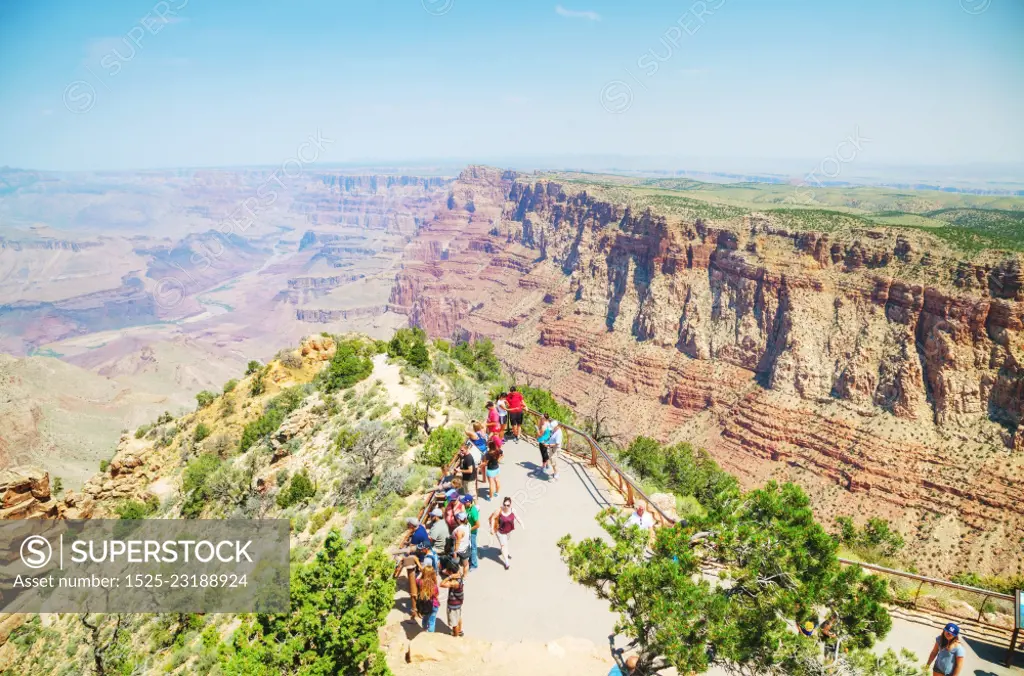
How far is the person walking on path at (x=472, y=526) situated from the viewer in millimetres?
10852

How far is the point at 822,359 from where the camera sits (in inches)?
2169

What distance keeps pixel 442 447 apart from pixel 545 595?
6759 mm

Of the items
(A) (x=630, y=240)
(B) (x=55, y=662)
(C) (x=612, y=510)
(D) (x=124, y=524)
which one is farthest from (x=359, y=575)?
(A) (x=630, y=240)

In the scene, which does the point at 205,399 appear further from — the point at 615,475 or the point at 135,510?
the point at 615,475

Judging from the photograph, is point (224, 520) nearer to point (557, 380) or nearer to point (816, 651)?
point (816, 651)

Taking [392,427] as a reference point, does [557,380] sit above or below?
below

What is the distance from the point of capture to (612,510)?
24.2ft

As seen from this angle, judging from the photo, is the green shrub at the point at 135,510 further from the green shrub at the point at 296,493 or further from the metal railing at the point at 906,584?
the metal railing at the point at 906,584

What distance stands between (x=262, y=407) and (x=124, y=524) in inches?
322

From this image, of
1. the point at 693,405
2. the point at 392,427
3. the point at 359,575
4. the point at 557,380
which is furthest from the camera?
the point at 557,380

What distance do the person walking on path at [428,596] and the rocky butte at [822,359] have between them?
29702 mm

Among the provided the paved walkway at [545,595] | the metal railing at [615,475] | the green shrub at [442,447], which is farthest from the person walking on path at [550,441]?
the green shrub at [442,447]

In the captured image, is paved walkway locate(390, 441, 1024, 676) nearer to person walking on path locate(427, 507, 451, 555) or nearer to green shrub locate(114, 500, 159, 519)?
person walking on path locate(427, 507, 451, 555)

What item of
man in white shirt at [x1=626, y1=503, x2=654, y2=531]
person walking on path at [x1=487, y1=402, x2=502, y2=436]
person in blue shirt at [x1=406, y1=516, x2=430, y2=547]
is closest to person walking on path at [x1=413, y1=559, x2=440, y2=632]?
person in blue shirt at [x1=406, y1=516, x2=430, y2=547]
